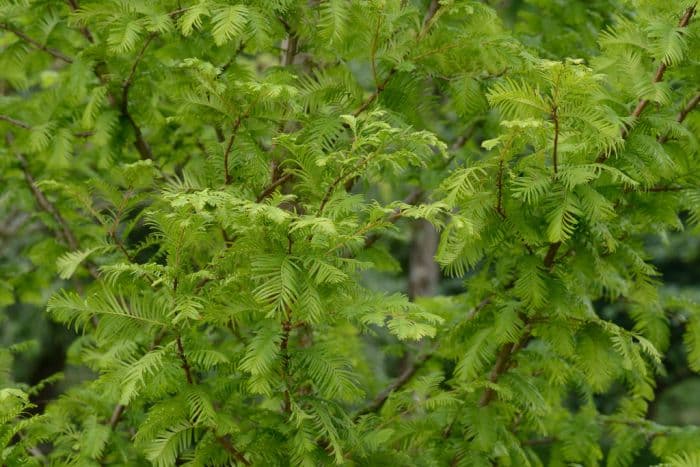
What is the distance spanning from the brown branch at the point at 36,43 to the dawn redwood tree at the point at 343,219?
0.04ft

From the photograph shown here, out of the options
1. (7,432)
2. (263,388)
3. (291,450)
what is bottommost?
(291,450)

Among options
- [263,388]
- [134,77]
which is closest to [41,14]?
[134,77]

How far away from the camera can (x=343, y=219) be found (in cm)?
191

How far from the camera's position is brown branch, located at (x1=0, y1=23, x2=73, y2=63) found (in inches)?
106

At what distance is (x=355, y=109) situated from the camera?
242 centimetres

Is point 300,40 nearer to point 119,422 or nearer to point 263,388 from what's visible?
point 263,388

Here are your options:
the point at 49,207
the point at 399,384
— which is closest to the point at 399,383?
the point at 399,384

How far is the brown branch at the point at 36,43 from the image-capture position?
270 cm

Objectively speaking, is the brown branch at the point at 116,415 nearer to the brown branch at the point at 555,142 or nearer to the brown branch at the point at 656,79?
the brown branch at the point at 555,142

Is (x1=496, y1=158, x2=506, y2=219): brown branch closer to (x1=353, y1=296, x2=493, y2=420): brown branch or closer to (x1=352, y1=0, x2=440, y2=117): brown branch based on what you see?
(x1=352, y1=0, x2=440, y2=117): brown branch

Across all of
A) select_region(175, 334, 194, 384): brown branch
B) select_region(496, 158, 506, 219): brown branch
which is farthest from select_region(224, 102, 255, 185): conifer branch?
select_region(496, 158, 506, 219): brown branch

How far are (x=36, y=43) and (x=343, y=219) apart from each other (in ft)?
4.96

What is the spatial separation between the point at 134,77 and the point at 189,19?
64cm

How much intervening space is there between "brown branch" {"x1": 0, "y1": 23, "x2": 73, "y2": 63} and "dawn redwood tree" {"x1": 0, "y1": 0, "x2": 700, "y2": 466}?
1cm
